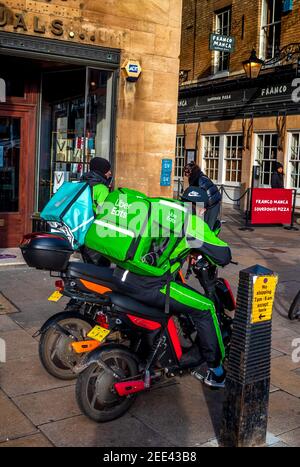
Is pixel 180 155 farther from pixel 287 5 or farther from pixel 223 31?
pixel 287 5

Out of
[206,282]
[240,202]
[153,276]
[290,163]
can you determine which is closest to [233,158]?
[240,202]

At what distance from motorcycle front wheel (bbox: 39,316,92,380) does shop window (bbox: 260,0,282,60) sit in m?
16.8

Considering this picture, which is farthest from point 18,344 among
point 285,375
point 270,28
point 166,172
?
point 270,28

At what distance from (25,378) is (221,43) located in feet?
57.4

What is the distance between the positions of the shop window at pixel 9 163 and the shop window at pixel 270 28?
12248 mm

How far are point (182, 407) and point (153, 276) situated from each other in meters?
1.08

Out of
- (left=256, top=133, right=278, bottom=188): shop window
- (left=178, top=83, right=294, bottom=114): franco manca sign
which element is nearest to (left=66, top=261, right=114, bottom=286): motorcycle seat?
(left=178, top=83, right=294, bottom=114): franco manca sign

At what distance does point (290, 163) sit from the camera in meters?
18.7

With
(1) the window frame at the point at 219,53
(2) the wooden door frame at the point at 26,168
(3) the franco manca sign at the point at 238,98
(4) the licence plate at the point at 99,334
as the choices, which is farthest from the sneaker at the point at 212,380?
(1) the window frame at the point at 219,53

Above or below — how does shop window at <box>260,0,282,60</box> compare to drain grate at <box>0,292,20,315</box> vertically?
above

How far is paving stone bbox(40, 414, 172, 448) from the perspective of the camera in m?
3.67

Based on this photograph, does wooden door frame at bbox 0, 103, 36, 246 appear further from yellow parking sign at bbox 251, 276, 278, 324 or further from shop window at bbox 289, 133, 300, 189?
shop window at bbox 289, 133, 300, 189
